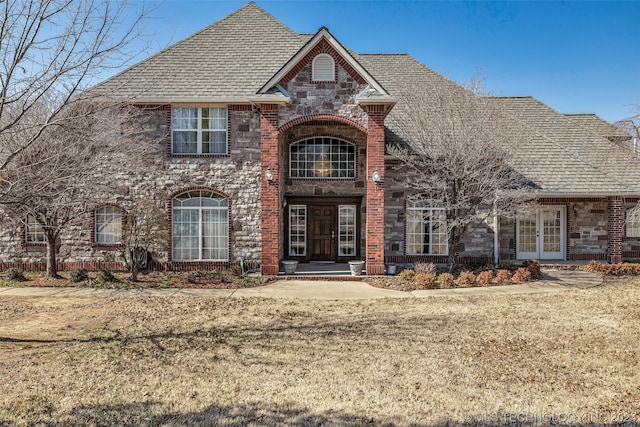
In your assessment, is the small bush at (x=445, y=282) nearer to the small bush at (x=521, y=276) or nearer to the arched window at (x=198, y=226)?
the small bush at (x=521, y=276)

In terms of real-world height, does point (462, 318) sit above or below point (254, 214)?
below

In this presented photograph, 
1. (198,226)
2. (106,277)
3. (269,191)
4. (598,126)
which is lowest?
(106,277)

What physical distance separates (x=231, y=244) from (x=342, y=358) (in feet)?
27.9

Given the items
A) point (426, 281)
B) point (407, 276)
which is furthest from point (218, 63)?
point (426, 281)

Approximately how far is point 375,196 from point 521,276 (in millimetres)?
5307

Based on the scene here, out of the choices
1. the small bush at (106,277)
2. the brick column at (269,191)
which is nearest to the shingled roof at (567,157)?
the brick column at (269,191)

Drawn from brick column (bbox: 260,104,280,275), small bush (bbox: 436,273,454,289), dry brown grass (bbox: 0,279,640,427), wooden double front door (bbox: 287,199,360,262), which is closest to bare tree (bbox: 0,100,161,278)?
dry brown grass (bbox: 0,279,640,427)

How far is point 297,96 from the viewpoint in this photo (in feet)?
43.5

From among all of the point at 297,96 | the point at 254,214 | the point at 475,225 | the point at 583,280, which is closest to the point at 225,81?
the point at 297,96

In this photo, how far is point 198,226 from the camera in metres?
14.0

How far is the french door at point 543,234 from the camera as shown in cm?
1622

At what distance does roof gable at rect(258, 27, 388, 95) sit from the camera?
510 inches

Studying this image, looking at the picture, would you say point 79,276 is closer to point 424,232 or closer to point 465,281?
point 465,281

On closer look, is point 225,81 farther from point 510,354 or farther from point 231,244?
point 510,354
